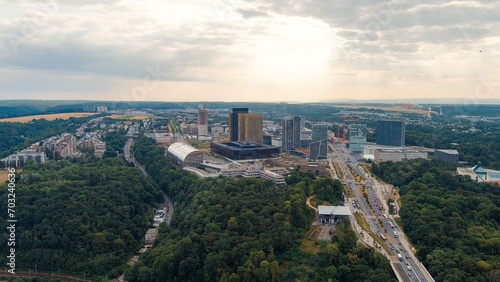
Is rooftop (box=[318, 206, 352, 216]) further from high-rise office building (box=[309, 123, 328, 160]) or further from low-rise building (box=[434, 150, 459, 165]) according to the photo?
low-rise building (box=[434, 150, 459, 165])

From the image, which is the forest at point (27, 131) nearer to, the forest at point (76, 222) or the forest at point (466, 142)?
the forest at point (76, 222)

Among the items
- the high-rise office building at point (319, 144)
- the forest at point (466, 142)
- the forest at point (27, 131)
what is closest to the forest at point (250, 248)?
the high-rise office building at point (319, 144)

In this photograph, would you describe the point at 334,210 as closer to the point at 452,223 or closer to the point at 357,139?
the point at 452,223

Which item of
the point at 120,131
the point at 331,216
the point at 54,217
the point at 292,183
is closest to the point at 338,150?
the point at 292,183

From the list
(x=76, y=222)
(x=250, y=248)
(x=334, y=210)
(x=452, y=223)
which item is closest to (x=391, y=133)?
(x=334, y=210)

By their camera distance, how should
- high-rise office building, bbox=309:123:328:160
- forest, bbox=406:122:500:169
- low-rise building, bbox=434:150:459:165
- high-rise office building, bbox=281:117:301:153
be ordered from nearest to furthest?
low-rise building, bbox=434:150:459:165 → forest, bbox=406:122:500:169 → high-rise office building, bbox=309:123:328:160 → high-rise office building, bbox=281:117:301:153

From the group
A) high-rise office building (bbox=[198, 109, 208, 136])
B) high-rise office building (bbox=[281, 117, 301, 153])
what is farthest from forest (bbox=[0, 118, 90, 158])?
high-rise office building (bbox=[281, 117, 301, 153])

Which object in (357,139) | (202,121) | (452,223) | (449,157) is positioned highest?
(202,121)
